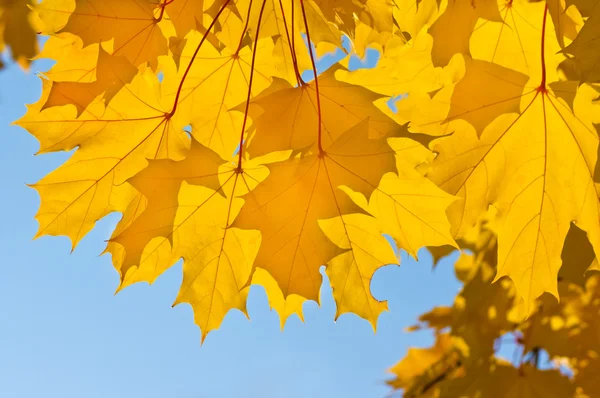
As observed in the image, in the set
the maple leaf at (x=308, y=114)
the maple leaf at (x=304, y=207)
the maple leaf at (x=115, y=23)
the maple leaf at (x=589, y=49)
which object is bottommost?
the maple leaf at (x=304, y=207)

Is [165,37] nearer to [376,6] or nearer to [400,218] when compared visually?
[376,6]

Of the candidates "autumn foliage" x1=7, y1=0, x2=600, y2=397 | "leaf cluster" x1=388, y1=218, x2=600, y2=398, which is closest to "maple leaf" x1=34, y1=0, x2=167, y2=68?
"autumn foliage" x1=7, y1=0, x2=600, y2=397

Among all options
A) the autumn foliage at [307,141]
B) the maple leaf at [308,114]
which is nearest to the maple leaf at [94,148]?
the autumn foliage at [307,141]

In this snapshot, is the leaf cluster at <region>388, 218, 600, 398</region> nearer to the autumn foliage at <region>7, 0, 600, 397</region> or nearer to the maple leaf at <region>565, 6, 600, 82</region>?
the autumn foliage at <region>7, 0, 600, 397</region>

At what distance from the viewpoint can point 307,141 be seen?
0.97 m

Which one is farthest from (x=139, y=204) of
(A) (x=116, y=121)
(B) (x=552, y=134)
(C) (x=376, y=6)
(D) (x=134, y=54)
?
(B) (x=552, y=134)

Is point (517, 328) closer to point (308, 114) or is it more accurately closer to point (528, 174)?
point (528, 174)

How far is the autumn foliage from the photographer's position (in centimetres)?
95

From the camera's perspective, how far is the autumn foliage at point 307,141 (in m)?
0.95

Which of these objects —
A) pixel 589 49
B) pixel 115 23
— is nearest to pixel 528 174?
pixel 589 49

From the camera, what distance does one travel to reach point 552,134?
112 centimetres

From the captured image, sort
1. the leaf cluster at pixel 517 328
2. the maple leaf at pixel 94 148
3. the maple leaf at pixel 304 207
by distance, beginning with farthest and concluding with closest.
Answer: the leaf cluster at pixel 517 328, the maple leaf at pixel 94 148, the maple leaf at pixel 304 207

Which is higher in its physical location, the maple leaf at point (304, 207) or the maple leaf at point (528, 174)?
the maple leaf at point (528, 174)

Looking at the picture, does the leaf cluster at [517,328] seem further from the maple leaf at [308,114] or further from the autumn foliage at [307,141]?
the maple leaf at [308,114]
